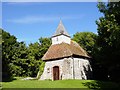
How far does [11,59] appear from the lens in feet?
174

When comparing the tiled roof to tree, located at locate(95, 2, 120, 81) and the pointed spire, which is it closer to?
the pointed spire

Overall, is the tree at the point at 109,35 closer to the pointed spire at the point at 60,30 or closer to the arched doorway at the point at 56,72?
the arched doorway at the point at 56,72

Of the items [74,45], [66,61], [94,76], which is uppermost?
[74,45]

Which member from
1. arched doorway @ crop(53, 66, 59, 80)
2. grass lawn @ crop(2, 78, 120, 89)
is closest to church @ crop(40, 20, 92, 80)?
arched doorway @ crop(53, 66, 59, 80)

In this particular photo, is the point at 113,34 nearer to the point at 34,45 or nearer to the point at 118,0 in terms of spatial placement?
the point at 118,0

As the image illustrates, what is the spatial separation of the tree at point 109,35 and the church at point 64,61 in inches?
265

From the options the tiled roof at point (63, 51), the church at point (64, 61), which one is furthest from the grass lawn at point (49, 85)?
the tiled roof at point (63, 51)

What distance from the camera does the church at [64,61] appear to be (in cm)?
3800

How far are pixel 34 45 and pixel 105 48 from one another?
38300mm

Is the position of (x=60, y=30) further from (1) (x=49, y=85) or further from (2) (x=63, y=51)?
(1) (x=49, y=85)

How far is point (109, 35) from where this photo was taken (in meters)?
27.0

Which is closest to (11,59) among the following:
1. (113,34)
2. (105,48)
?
(105,48)

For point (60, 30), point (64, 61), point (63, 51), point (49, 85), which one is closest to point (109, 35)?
point (49, 85)

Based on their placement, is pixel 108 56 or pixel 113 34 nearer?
pixel 113 34
